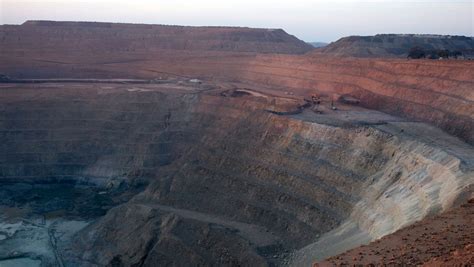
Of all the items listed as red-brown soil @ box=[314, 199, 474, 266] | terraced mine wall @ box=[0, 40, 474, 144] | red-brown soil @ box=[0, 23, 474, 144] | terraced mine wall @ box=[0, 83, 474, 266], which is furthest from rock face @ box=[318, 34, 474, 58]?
red-brown soil @ box=[314, 199, 474, 266]

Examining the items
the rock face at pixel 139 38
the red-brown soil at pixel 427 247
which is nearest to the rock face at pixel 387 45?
the rock face at pixel 139 38

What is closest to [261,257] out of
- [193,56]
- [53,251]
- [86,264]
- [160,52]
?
[86,264]

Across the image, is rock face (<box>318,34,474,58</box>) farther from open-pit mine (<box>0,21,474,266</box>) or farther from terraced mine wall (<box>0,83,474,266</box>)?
terraced mine wall (<box>0,83,474,266</box>)

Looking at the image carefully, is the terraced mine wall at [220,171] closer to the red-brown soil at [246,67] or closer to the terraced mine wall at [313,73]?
the terraced mine wall at [313,73]

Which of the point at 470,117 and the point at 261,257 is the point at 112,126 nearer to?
the point at 261,257

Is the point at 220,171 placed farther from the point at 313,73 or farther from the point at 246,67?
the point at 246,67
